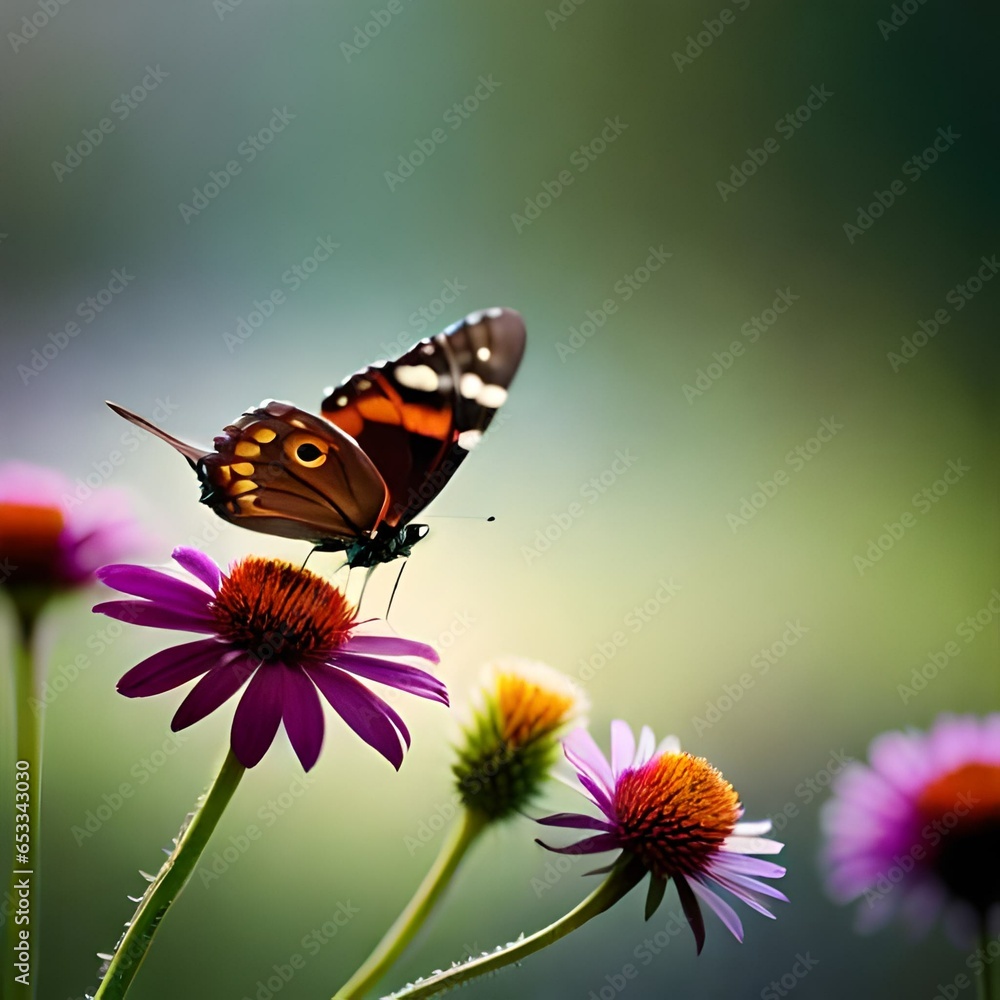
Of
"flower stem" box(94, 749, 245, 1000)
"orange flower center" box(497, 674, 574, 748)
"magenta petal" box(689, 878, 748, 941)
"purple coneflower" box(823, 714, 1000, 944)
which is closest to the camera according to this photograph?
"flower stem" box(94, 749, 245, 1000)

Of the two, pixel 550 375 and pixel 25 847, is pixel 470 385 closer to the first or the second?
pixel 25 847

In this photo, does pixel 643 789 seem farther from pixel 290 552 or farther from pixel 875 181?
pixel 875 181

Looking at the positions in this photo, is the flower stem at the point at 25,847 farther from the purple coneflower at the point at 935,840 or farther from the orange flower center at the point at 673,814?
the purple coneflower at the point at 935,840

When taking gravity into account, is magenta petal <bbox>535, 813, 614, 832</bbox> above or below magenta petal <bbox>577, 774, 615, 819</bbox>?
below

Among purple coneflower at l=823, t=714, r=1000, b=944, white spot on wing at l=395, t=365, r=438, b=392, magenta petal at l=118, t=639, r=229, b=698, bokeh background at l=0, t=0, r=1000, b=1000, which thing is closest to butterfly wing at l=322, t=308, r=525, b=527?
white spot on wing at l=395, t=365, r=438, b=392

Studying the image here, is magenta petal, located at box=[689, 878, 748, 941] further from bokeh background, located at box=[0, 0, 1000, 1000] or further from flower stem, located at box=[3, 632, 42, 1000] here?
flower stem, located at box=[3, 632, 42, 1000]

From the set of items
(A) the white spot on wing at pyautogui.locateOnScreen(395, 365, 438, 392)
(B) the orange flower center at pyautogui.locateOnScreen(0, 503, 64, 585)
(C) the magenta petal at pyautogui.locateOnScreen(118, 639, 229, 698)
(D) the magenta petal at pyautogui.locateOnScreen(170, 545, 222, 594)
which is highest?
(A) the white spot on wing at pyautogui.locateOnScreen(395, 365, 438, 392)

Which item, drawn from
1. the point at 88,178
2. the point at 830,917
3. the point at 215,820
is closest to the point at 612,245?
the point at 88,178

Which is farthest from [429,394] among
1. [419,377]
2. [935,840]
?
[935,840]
